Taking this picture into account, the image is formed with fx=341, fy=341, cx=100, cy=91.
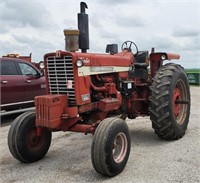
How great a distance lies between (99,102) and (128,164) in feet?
3.79

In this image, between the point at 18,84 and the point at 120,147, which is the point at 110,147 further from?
the point at 18,84

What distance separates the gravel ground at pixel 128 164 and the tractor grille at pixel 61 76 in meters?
1.00

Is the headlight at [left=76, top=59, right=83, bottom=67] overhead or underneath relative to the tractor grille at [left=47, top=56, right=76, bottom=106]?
overhead

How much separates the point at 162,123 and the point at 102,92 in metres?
1.25

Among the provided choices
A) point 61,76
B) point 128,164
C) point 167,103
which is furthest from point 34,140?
point 167,103

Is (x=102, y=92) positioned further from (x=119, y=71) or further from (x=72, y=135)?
(x=72, y=135)

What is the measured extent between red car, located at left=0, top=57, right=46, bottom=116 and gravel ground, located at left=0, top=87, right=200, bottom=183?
238cm

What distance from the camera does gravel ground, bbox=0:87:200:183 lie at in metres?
4.65

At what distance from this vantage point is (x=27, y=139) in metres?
5.41

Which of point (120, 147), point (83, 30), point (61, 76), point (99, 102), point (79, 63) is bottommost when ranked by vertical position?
point (120, 147)

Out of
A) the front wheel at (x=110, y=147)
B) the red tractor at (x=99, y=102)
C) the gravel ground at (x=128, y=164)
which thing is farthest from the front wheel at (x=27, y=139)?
the front wheel at (x=110, y=147)

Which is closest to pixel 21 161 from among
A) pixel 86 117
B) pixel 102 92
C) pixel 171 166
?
pixel 86 117

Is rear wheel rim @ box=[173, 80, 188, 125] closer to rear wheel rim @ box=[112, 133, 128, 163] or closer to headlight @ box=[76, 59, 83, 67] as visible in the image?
rear wheel rim @ box=[112, 133, 128, 163]

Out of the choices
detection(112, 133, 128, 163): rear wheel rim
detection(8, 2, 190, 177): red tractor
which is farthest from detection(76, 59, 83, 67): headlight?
detection(112, 133, 128, 163): rear wheel rim
